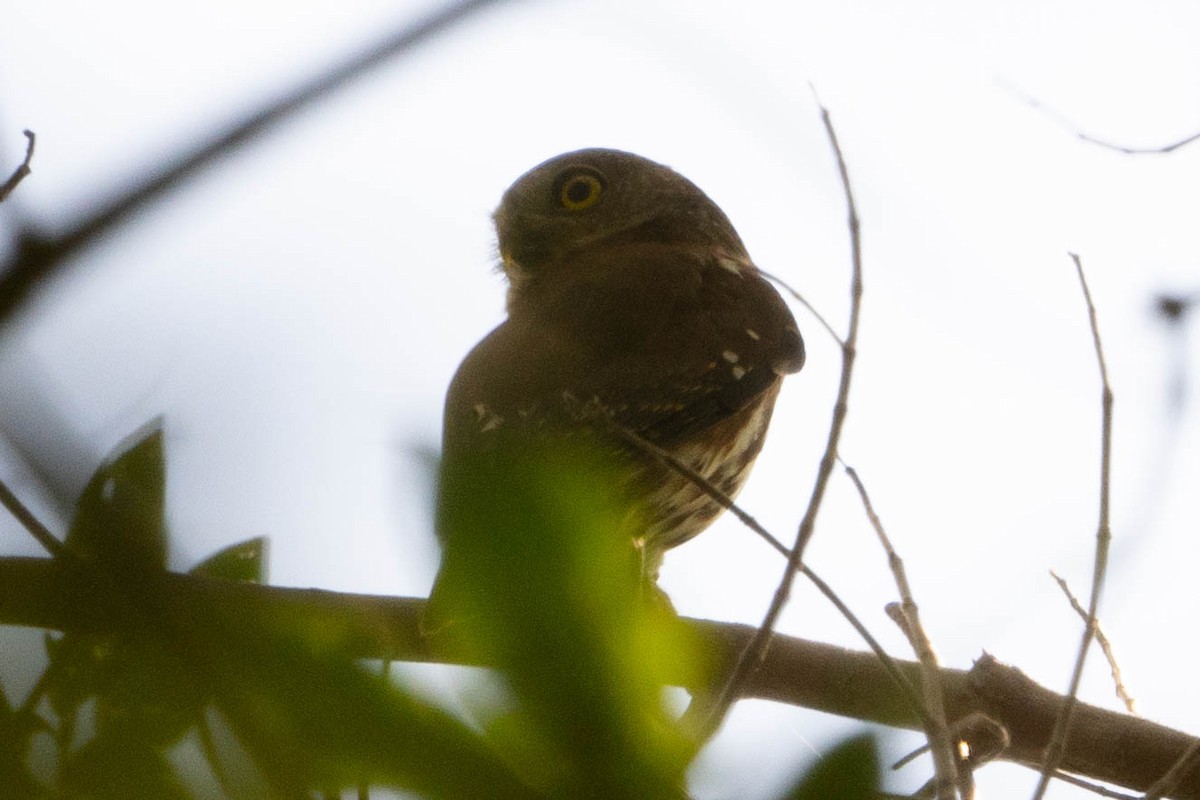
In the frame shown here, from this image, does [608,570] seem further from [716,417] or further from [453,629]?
[716,417]

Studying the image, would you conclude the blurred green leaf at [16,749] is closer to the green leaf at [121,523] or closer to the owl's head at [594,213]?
the green leaf at [121,523]

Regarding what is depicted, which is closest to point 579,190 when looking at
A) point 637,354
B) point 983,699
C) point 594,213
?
point 594,213

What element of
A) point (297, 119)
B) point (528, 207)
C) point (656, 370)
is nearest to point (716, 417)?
point (656, 370)

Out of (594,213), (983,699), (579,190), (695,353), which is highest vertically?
(579,190)

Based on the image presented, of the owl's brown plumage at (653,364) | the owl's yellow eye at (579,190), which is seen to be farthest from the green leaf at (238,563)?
the owl's yellow eye at (579,190)

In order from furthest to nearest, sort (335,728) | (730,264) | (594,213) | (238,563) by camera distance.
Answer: (594,213)
(730,264)
(238,563)
(335,728)

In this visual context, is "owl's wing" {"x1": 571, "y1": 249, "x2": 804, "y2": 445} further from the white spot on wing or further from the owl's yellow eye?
the owl's yellow eye

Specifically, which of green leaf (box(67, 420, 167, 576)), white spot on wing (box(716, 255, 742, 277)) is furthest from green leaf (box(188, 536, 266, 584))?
white spot on wing (box(716, 255, 742, 277))

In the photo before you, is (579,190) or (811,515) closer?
(811,515)

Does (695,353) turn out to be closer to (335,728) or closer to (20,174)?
(20,174)
